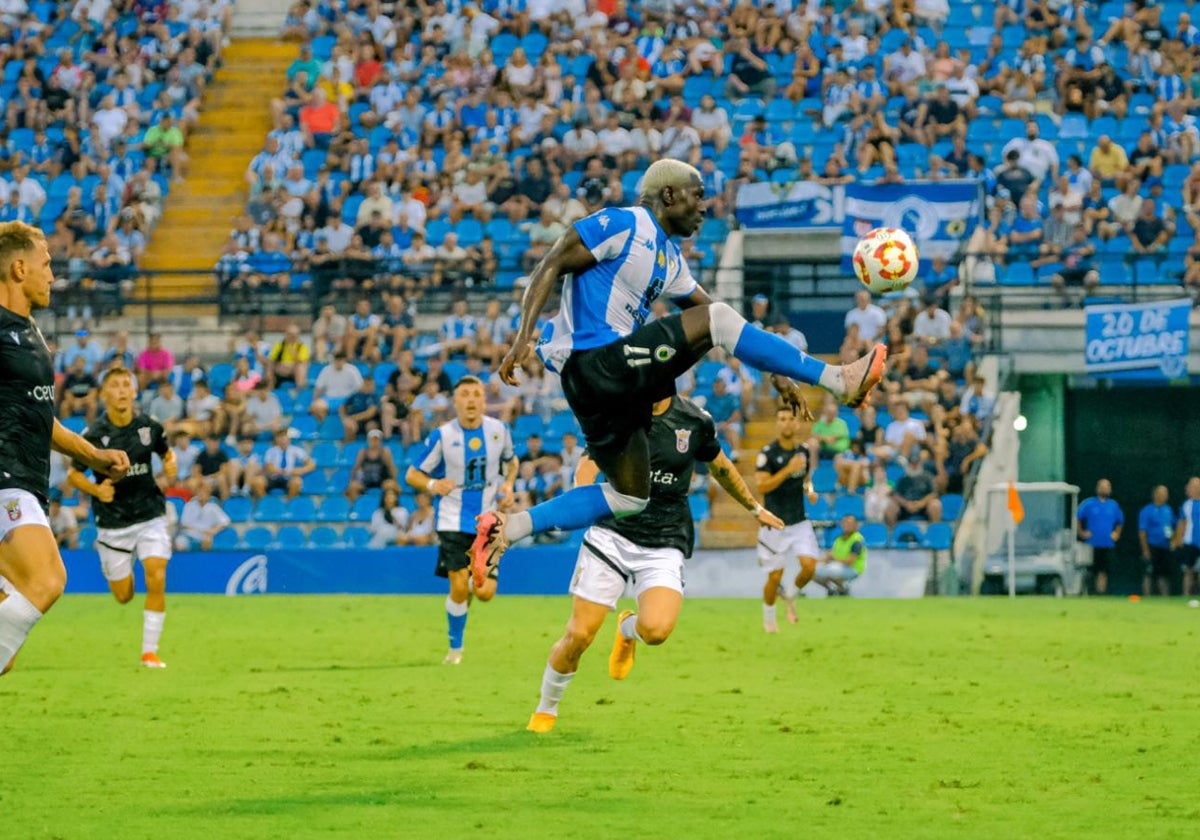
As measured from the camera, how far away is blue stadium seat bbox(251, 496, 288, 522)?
95.7 ft

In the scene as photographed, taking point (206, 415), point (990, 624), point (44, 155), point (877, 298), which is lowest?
point (990, 624)

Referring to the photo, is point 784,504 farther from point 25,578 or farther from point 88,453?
point 25,578

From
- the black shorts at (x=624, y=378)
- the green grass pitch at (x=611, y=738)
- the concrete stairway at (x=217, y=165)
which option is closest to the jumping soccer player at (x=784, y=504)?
the green grass pitch at (x=611, y=738)

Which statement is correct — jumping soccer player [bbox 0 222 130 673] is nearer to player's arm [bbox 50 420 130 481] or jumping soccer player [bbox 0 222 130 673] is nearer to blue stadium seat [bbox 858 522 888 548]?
player's arm [bbox 50 420 130 481]

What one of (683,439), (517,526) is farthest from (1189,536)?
(517,526)

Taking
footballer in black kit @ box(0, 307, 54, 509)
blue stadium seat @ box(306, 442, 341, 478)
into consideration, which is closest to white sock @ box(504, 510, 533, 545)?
footballer in black kit @ box(0, 307, 54, 509)

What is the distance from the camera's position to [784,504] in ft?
66.0

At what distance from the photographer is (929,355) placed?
2864cm

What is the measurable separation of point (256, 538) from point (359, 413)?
8.46 feet

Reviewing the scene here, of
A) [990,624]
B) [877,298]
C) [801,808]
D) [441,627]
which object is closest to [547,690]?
[801,808]

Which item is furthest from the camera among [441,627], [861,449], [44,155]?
[44,155]

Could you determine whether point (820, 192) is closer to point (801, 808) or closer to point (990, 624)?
point (990, 624)

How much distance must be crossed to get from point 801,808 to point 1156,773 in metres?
2.28

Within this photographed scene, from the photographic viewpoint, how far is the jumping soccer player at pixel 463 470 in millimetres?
16859
